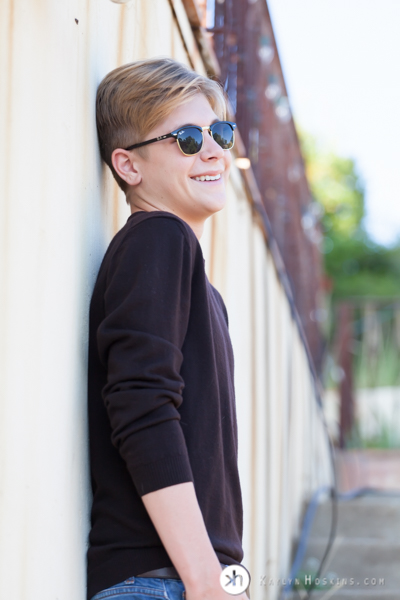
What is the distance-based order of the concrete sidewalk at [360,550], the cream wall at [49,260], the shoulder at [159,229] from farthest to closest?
1. the concrete sidewalk at [360,550]
2. the shoulder at [159,229]
3. the cream wall at [49,260]

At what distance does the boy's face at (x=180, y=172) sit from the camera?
4.89ft

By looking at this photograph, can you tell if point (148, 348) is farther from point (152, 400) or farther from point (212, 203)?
point (212, 203)

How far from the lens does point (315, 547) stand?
488cm

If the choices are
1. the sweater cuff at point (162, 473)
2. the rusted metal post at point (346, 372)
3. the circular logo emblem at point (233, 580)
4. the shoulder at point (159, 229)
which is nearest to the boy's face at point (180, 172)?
the shoulder at point (159, 229)

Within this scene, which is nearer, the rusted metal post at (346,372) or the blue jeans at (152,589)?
the blue jeans at (152,589)

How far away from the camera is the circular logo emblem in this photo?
1113 mm

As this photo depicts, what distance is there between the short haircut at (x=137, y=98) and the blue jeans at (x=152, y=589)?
0.83m

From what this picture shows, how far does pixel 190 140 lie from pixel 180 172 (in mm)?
69

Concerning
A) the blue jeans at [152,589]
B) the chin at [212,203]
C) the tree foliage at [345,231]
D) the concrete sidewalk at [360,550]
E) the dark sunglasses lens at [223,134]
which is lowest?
the concrete sidewalk at [360,550]

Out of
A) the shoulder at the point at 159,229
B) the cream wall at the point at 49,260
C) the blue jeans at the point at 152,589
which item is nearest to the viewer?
the cream wall at the point at 49,260

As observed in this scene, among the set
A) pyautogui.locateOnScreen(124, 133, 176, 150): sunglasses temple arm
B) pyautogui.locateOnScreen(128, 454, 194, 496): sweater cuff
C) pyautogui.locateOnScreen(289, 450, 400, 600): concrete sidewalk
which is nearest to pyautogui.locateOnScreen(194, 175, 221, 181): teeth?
pyautogui.locateOnScreen(124, 133, 176, 150): sunglasses temple arm

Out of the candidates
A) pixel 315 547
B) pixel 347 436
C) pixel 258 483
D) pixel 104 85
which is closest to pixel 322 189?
pixel 347 436

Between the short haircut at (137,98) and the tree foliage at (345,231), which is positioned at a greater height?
the tree foliage at (345,231)

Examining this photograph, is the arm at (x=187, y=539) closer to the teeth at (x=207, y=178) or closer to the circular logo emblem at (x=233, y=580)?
the circular logo emblem at (x=233, y=580)
